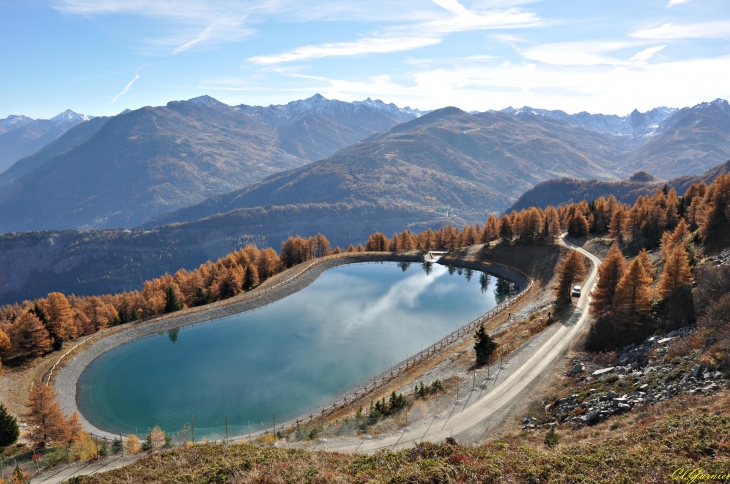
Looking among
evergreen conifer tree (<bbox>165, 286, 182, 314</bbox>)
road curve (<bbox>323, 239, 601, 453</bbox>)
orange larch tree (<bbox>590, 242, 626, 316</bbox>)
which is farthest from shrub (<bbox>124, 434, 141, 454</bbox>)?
orange larch tree (<bbox>590, 242, 626, 316</bbox>)

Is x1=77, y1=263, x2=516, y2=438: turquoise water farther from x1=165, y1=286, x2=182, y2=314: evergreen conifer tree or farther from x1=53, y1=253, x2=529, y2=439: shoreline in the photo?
x1=165, y1=286, x2=182, y2=314: evergreen conifer tree

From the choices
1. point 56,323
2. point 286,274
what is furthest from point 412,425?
point 286,274

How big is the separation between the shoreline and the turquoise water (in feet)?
4.18

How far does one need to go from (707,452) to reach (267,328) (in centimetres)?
6520

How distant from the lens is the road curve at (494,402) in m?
31.4

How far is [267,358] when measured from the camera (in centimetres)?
6150

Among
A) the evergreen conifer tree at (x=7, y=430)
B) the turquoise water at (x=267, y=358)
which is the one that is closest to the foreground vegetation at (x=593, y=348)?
the evergreen conifer tree at (x=7, y=430)

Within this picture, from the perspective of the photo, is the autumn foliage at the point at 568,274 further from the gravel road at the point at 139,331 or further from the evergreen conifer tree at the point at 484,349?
the gravel road at the point at 139,331

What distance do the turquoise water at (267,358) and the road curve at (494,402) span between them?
17.6m

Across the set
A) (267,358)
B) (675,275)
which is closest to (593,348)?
(675,275)

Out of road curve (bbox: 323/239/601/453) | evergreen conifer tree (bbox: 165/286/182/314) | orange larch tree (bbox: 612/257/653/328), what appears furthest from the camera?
evergreen conifer tree (bbox: 165/286/182/314)

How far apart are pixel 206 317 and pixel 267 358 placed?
2272 centimetres

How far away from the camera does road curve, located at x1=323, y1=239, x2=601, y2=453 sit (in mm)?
31375

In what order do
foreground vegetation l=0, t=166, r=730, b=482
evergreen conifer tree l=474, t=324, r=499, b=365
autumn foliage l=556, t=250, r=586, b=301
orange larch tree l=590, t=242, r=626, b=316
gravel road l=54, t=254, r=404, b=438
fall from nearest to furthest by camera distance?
foreground vegetation l=0, t=166, r=730, b=482
evergreen conifer tree l=474, t=324, r=499, b=365
gravel road l=54, t=254, r=404, b=438
orange larch tree l=590, t=242, r=626, b=316
autumn foliage l=556, t=250, r=586, b=301
